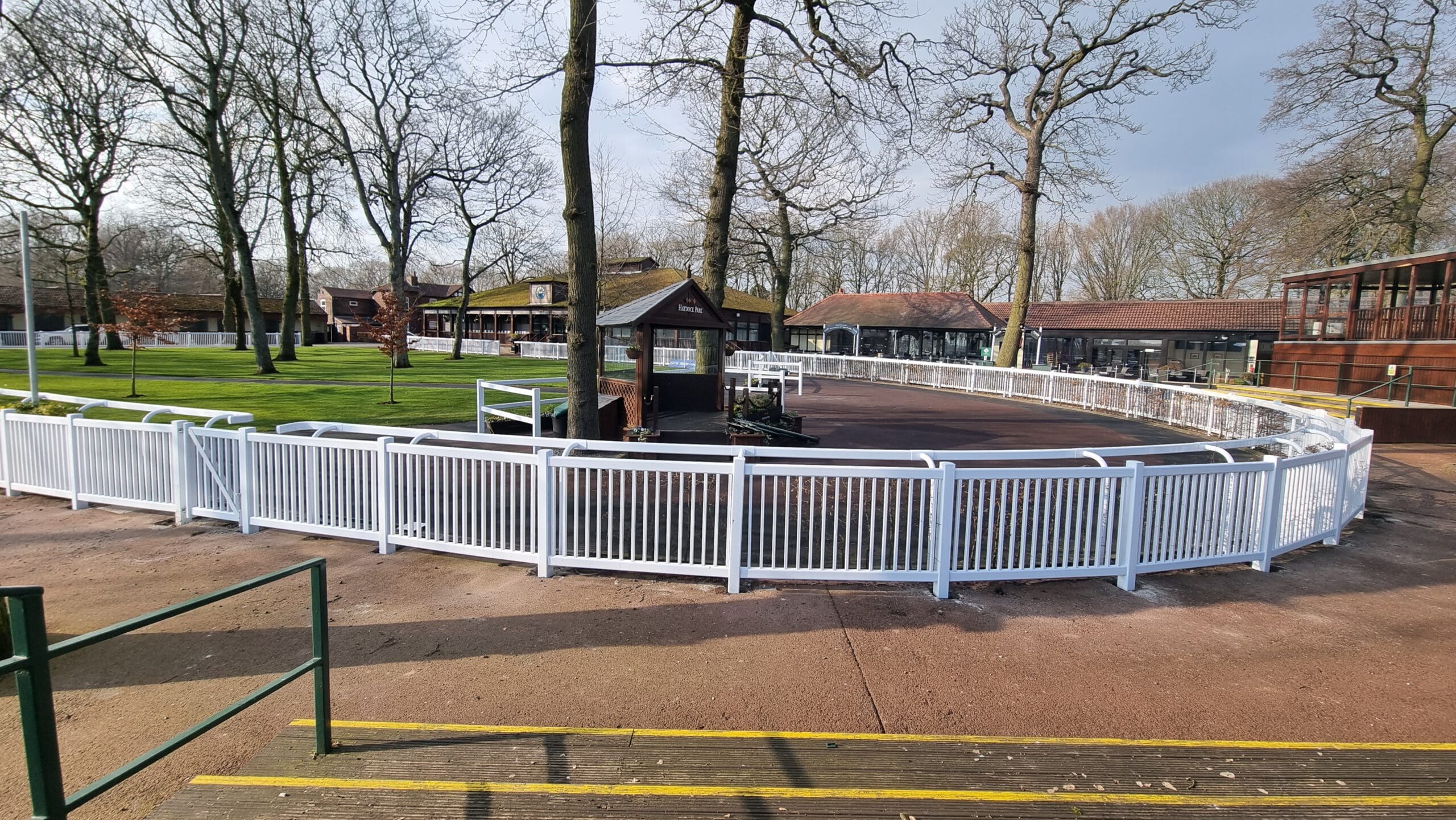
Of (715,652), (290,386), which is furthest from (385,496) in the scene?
(290,386)

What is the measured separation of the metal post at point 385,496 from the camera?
6.00 metres

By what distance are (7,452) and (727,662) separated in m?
9.21

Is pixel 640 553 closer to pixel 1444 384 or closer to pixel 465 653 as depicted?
pixel 465 653

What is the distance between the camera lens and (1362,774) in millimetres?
3260

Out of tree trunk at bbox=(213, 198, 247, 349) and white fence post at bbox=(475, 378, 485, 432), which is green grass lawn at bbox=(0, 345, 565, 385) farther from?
white fence post at bbox=(475, 378, 485, 432)

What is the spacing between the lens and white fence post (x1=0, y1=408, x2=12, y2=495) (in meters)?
8.01

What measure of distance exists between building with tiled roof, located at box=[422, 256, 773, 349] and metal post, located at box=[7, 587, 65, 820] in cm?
4008

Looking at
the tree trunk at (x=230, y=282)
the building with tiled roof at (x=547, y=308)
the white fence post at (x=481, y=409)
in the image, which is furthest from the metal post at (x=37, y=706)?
the building with tiled roof at (x=547, y=308)

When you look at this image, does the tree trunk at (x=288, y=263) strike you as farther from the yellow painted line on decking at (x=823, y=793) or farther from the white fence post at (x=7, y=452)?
the yellow painted line on decking at (x=823, y=793)

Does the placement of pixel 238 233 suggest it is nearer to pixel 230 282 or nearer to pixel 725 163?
pixel 725 163

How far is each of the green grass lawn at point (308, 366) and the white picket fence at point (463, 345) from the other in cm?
565

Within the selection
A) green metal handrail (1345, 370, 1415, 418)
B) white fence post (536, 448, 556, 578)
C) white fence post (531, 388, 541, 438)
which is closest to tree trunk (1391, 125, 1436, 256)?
green metal handrail (1345, 370, 1415, 418)

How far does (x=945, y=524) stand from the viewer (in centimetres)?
524

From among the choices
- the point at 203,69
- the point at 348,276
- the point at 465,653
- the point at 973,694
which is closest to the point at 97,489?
the point at 465,653
